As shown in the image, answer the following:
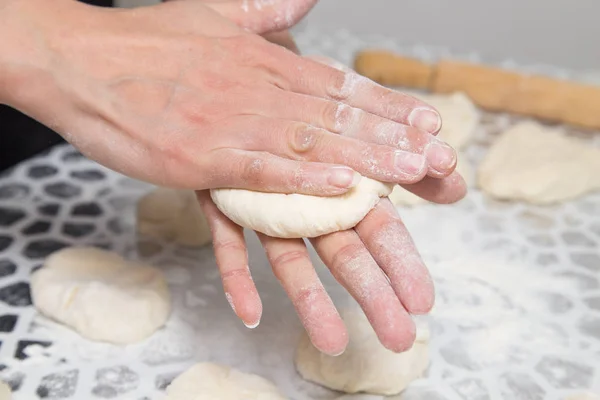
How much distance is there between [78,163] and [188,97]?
62 cm

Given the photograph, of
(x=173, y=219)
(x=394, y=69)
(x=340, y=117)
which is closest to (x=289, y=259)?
(x=340, y=117)

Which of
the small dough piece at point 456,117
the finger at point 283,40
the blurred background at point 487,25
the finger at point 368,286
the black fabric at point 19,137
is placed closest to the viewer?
the finger at point 368,286

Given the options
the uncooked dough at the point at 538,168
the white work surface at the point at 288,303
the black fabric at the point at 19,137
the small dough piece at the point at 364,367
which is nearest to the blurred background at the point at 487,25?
the uncooked dough at the point at 538,168

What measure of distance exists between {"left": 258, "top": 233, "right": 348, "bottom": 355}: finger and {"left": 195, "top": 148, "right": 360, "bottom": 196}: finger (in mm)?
95

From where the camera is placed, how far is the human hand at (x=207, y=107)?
2.98 ft

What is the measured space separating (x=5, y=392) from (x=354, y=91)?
0.66m

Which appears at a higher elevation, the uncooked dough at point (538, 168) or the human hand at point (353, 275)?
the human hand at point (353, 275)

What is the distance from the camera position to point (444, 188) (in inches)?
39.7

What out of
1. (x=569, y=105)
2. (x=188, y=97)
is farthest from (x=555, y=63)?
(x=188, y=97)

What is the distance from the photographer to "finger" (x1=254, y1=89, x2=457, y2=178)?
2.96ft

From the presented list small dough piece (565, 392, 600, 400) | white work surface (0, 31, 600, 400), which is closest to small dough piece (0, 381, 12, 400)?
white work surface (0, 31, 600, 400)

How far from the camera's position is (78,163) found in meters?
1.52

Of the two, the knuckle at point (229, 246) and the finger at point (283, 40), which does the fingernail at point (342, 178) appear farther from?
the finger at point (283, 40)

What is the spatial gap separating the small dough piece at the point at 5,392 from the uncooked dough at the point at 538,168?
1.02 m
